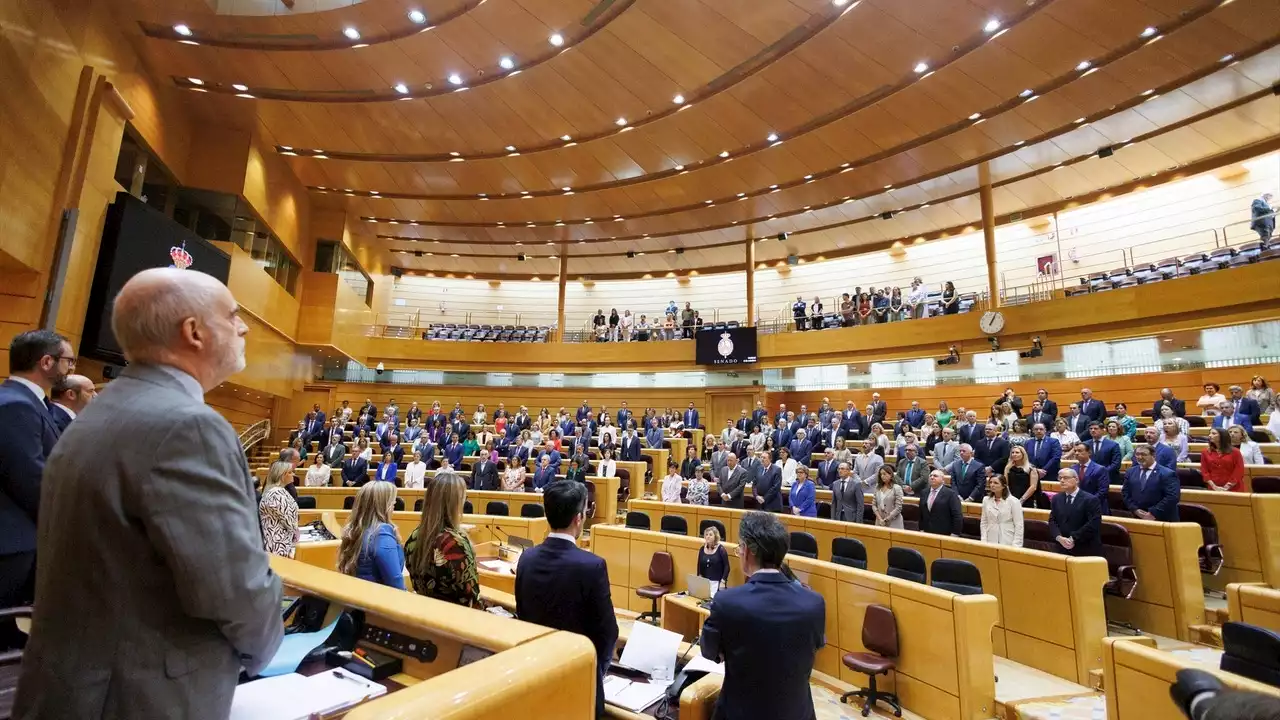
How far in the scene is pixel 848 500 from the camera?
6953 mm

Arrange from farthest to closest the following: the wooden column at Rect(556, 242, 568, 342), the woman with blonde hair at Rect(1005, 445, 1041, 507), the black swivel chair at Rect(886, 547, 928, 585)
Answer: the wooden column at Rect(556, 242, 568, 342) → the woman with blonde hair at Rect(1005, 445, 1041, 507) → the black swivel chair at Rect(886, 547, 928, 585)

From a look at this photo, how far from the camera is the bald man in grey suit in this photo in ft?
2.45

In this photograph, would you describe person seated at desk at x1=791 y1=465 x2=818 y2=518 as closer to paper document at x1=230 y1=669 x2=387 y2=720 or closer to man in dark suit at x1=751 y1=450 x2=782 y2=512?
man in dark suit at x1=751 y1=450 x2=782 y2=512

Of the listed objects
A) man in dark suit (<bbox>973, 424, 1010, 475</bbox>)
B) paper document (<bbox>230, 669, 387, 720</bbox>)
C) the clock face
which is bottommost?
paper document (<bbox>230, 669, 387, 720</bbox>)

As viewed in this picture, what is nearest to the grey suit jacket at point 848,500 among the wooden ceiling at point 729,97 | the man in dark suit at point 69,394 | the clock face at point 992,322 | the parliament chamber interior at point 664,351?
the parliament chamber interior at point 664,351

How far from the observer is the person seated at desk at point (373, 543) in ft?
8.40

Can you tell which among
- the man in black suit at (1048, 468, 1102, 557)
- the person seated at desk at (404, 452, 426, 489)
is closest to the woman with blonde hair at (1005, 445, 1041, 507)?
the man in black suit at (1048, 468, 1102, 557)

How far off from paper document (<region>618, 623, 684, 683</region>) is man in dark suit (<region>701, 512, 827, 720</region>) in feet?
0.59

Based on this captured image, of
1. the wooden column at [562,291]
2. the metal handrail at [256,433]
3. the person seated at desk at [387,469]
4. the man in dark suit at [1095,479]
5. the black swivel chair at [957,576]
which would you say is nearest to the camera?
the black swivel chair at [957,576]

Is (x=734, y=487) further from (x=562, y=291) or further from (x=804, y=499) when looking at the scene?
(x=562, y=291)

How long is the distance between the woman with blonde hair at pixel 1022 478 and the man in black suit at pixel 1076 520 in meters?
0.98

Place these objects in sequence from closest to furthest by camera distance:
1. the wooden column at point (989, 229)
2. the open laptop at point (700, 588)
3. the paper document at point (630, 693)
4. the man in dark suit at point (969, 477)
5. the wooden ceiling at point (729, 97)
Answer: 1. the paper document at point (630, 693)
2. the open laptop at point (700, 588)
3. the man in dark suit at point (969, 477)
4. the wooden ceiling at point (729, 97)
5. the wooden column at point (989, 229)

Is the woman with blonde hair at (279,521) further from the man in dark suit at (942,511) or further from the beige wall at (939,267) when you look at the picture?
the beige wall at (939,267)

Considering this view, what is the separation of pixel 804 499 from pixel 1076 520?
295 cm
